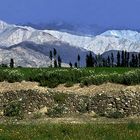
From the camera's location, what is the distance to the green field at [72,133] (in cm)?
1725

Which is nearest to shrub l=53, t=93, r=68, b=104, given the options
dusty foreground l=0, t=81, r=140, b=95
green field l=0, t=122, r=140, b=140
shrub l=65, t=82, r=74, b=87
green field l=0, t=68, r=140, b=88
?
dusty foreground l=0, t=81, r=140, b=95

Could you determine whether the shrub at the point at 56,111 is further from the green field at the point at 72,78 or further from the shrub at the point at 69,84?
the shrub at the point at 69,84

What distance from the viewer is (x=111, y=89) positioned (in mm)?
39000

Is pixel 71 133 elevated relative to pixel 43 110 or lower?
elevated

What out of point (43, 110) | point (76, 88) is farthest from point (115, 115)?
point (76, 88)

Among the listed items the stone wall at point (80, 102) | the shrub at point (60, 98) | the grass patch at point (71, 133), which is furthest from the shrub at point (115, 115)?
the grass patch at point (71, 133)

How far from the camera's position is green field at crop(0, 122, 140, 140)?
17.2m

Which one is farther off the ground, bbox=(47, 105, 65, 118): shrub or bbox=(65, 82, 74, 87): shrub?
bbox=(65, 82, 74, 87): shrub

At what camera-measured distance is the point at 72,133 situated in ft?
60.6

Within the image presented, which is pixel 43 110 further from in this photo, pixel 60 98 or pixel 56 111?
pixel 56 111

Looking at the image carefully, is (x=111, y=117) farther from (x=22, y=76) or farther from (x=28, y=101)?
(x=22, y=76)

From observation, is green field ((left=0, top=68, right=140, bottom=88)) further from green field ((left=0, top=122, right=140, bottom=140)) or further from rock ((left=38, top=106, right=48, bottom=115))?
green field ((left=0, top=122, right=140, bottom=140))

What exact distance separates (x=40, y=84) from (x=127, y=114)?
12007 millimetres

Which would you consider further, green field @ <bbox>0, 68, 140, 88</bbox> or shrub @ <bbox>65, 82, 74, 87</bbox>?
shrub @ <bbox>65, 82, 74, 87</bbox>
